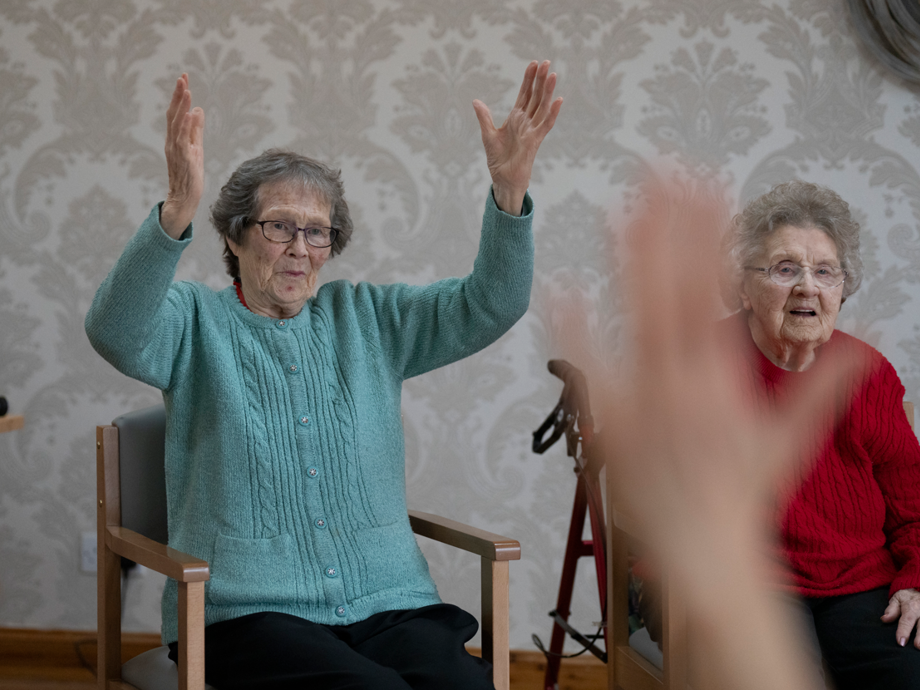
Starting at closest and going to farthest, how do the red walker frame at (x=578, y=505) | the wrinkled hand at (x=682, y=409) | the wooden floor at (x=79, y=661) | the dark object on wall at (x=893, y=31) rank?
the wrinkled hand at (x=682, y=409) < the red walker frame at (x=578, y=505) < the dark object on wall at (x=893, y=31) < the wooden floor at (x=79, y=661)

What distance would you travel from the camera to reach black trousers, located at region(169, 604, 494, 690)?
1.15 meters

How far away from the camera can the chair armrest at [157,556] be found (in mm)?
1125

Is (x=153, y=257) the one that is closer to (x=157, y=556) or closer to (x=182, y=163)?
(x=182, y=163)

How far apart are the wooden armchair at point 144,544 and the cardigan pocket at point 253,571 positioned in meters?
0.10

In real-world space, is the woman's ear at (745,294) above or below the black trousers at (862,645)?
above

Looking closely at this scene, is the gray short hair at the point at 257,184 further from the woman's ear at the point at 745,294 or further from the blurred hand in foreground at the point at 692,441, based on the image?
the blurred hand in foreground at the point at 692,441

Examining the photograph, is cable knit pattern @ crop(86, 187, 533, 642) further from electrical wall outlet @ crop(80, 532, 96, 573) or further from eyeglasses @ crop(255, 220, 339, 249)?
electrical wall outlet @ crop(80, 532, 96, 573)

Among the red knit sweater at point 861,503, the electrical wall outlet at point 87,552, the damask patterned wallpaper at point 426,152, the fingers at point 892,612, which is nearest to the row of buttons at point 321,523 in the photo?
the red knit sweater at point 861,503

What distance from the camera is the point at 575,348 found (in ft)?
1.57

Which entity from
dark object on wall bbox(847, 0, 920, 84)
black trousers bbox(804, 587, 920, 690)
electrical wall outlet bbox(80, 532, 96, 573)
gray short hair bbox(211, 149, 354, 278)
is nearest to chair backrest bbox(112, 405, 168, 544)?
gray short hair bbox(211, 149, 354, 278)

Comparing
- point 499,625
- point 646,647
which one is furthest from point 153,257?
point 646,647

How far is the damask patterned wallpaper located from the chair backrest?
892mm

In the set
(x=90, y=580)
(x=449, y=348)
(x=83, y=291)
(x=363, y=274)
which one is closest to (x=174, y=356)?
(x=449, y=348)

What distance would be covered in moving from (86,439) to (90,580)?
397 mm
